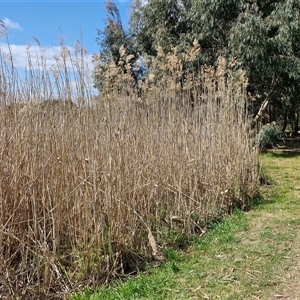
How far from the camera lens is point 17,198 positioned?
2.17 m

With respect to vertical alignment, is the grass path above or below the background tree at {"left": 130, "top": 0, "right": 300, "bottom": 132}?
below

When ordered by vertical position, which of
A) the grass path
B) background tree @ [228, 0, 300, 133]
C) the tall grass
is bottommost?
the grass path

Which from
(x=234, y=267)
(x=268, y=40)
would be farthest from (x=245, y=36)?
(x=234, y=267)

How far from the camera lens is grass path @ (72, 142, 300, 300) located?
2111 millimetres

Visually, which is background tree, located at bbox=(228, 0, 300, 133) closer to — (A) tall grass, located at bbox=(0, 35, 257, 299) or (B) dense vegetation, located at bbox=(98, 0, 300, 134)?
(B) dense vegetation, located at bbox=(98, 0, 300, 134)

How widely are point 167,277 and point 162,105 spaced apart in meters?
1.67

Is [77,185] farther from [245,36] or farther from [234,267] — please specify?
[245,36]

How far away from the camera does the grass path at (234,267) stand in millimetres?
2111

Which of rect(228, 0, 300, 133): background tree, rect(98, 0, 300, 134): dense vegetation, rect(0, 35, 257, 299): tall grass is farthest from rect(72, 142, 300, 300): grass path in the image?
rect(228, 0, 300, 133): background tree

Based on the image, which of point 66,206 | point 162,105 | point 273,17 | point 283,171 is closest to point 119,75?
point 162,105

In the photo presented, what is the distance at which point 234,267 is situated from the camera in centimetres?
245

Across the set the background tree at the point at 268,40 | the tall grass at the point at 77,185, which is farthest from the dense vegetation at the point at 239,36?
the tall grass at the point at 77,185

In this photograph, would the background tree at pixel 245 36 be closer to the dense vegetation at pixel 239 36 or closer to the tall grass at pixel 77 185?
the dense vegetation at pixel 239 36

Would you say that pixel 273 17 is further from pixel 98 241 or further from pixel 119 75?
pixel 98 241
